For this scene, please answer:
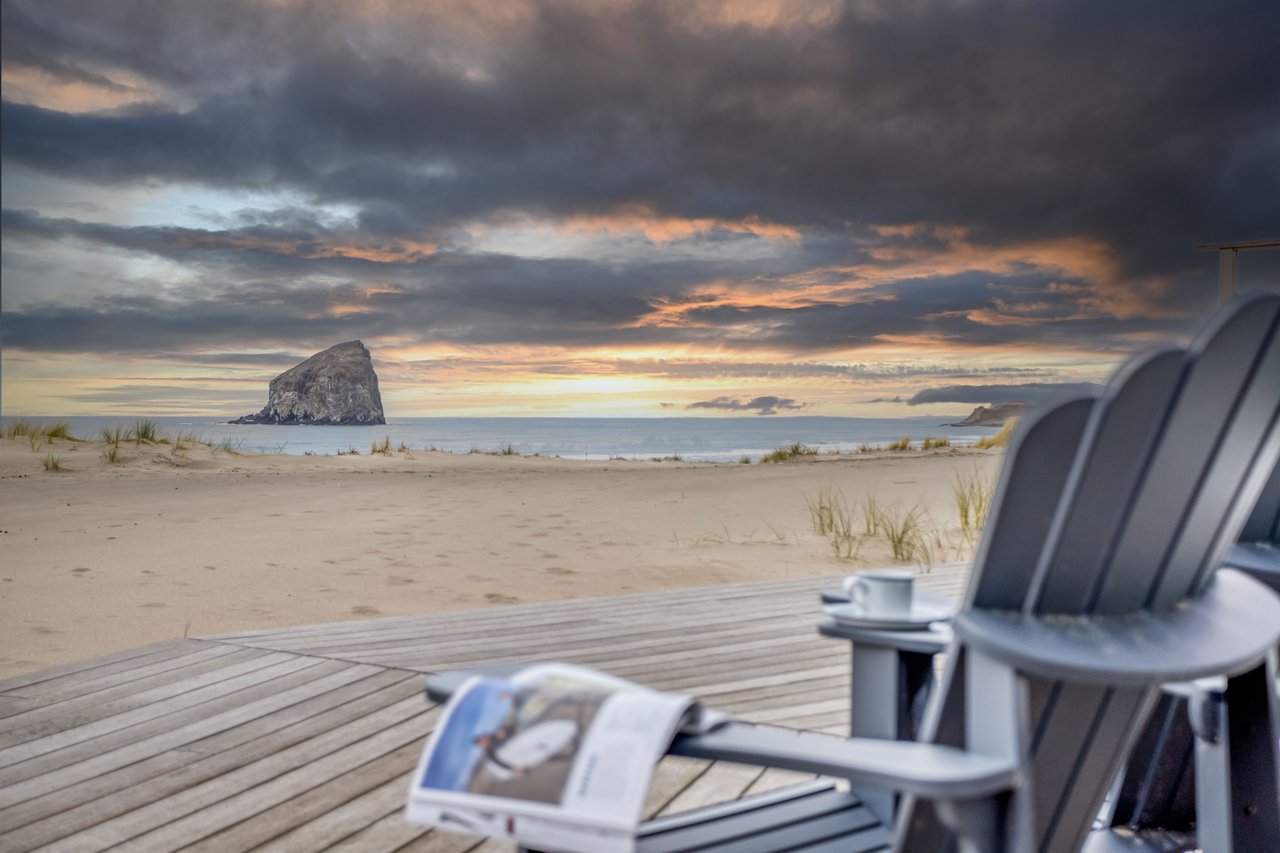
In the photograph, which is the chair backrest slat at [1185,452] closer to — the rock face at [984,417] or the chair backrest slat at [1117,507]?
the chair backrest slat at [1117,507]

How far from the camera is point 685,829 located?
1263 mm

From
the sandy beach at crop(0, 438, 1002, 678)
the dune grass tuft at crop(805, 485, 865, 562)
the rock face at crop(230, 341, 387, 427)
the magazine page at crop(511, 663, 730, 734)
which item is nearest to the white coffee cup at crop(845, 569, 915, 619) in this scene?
the magazine page at crop(511, 663, 730, 734)

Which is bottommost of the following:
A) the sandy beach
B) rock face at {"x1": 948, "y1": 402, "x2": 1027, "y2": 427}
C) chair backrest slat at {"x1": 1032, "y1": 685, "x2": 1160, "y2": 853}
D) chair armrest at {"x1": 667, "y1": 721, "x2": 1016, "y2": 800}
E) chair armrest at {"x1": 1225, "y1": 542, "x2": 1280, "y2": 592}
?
the sandy beach

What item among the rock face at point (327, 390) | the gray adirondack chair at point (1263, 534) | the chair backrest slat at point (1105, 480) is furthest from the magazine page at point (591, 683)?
the rock face at point (327, 390)

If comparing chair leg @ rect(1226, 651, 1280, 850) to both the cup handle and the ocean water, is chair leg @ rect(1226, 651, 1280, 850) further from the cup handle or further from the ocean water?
the ocean water

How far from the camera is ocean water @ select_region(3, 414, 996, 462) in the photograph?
67.8ft

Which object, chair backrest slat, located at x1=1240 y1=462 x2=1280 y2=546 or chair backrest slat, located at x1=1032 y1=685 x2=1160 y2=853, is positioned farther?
chair backrest slat, located at x1=1240 y1=462 x2=1280 y2=546

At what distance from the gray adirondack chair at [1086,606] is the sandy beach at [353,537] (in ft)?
11.4

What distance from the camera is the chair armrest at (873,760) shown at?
0.77m

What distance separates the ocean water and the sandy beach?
4.37 metres

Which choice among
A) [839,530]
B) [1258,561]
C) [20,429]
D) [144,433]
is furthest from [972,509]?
[20,429]

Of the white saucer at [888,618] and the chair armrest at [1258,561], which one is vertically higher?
the chair armrest at [1258,561]

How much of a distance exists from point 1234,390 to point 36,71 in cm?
1160

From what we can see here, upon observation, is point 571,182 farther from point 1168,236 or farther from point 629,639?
point 629,639
